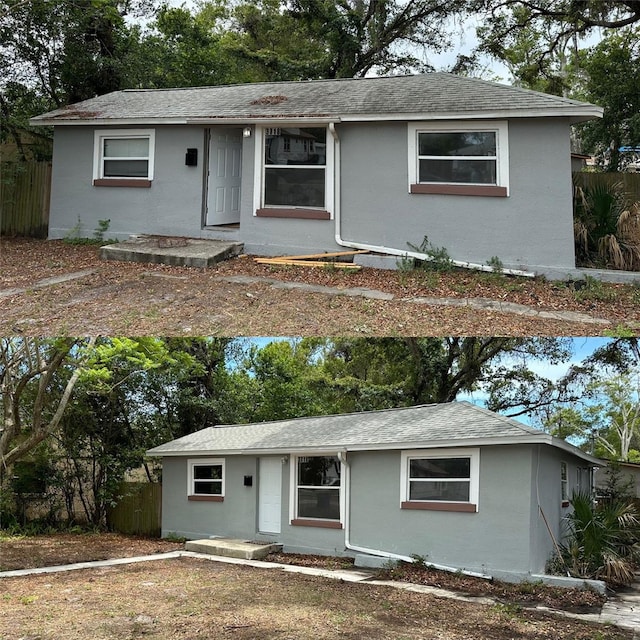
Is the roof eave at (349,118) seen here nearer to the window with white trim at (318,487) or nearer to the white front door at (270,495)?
the window with white trim at (318,487)

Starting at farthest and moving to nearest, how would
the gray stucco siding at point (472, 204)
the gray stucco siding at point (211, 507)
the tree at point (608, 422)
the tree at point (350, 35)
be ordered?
1. the tree at point (608, 422)
2. the tree at point (350, 35)
3. the gray stucco siding at point (211, 507)
4. the gray stucco siding at point (472, 204)

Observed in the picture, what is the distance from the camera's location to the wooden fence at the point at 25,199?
15.7 metres

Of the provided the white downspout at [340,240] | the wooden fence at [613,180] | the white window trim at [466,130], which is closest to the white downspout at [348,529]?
the white downspout at [340,240]

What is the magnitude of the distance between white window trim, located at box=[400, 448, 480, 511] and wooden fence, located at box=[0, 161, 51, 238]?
1040 centimetres

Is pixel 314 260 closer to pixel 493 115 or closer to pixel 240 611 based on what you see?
pixel 493 115

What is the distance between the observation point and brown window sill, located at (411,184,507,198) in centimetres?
1113

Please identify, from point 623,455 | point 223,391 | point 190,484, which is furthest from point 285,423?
point 623,455

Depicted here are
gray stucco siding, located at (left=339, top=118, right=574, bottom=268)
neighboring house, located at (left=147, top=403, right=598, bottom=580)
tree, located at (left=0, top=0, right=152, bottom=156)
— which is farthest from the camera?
tree, located at (left=0, top=0, right=152, bottom=156)

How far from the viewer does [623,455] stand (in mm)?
35219

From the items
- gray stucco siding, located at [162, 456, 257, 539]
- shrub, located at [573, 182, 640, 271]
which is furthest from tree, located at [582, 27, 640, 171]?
gray stucco siding, located at [162, 456, 257, 539]

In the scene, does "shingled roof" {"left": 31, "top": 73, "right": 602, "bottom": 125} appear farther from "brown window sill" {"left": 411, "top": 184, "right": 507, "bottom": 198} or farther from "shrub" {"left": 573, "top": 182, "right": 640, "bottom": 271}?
"shrub" {"left": 573, "top": 182, "right": 640, "bottom": 271}

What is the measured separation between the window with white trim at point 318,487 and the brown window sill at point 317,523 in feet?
0.33

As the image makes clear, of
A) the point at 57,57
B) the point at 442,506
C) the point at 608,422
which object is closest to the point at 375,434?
the point at 442,506

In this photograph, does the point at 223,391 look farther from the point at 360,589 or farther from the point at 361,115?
the point at 360,589
